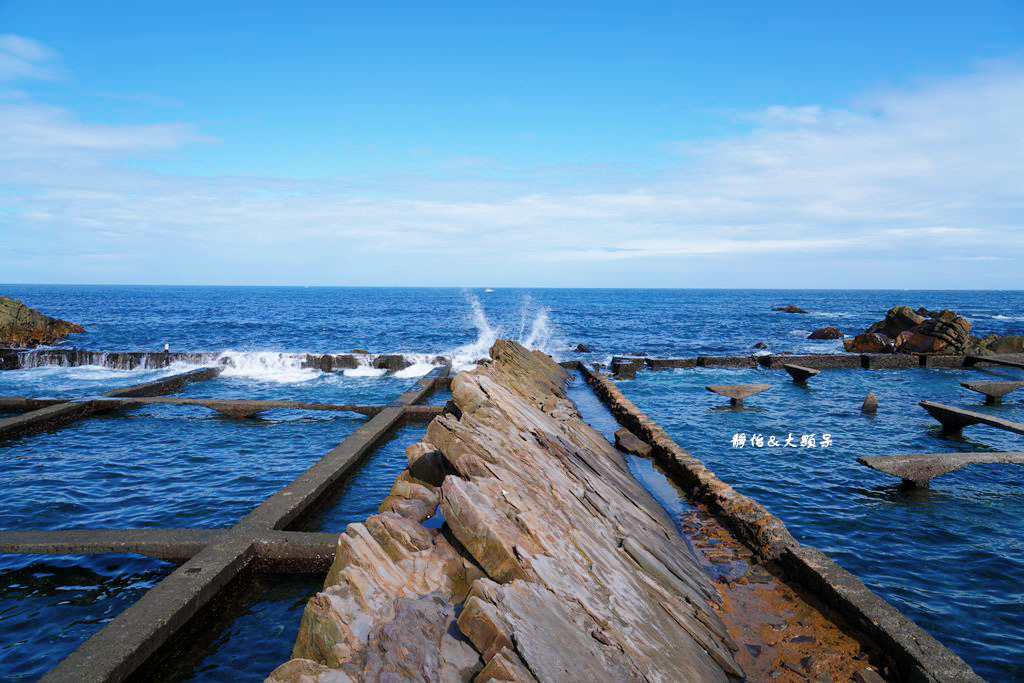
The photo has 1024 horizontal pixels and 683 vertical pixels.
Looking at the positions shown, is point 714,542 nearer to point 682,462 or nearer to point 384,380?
point 682,462

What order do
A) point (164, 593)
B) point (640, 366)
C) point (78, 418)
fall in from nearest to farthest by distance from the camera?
point (164, 593), point (78, 418), point (640, 366)

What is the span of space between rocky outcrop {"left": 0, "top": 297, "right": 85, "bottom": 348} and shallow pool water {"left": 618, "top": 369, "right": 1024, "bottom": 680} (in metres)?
46.9

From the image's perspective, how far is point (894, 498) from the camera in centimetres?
1147

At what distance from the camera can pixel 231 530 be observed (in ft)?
28.6

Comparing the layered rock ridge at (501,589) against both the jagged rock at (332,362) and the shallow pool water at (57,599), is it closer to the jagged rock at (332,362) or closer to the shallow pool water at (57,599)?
the shallow pool water at (57,599)

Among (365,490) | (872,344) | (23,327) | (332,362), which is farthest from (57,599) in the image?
(23,327)

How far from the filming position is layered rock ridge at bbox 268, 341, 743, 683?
3.71m

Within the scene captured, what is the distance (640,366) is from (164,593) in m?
26.6

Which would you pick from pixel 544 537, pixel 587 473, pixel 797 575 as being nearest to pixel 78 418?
pixel 587 473

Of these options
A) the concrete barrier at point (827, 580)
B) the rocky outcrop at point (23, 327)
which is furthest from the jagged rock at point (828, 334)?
the rocky outcrop at point (23, 327)

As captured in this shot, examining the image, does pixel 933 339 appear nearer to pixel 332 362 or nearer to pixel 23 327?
pixel 332 362

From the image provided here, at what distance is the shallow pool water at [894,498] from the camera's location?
24.3ft

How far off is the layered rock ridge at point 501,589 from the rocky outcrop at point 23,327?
5087 cm

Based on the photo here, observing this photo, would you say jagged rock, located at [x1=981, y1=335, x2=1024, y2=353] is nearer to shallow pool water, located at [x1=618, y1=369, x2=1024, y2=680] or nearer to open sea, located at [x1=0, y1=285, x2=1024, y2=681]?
open sea, located at [x1=0, y1=285, x2=1024, y2=681]
